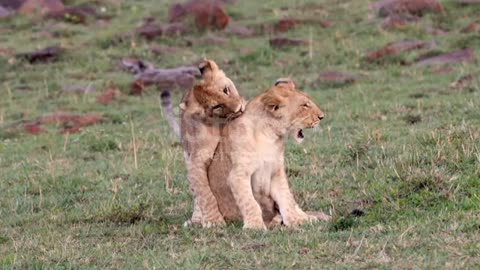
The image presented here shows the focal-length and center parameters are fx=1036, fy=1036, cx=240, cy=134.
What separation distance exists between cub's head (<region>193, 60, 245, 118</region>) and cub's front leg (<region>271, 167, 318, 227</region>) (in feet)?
1.91

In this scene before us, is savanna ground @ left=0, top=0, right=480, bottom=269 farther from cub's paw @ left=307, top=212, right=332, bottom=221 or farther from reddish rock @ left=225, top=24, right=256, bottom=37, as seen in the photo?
reddish rock @ left=225, top=24, right=256, bottom=37

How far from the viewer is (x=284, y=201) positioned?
786 centimetres

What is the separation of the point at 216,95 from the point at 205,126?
0.28 metres

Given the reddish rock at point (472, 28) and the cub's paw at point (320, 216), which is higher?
the cub's paw at point (320, 216)

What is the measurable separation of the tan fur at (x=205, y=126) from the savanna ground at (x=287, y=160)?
258 mm

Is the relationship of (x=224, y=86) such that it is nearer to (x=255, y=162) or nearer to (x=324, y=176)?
(x=255, y=162)

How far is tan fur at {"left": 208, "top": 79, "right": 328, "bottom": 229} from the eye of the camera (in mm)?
7656

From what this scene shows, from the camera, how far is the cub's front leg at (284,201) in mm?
7809

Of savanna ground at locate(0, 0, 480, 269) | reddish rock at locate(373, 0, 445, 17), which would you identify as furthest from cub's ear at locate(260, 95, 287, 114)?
reddish rock at locate(373, 0, 445, 17)

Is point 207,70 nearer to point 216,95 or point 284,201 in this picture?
point 216,95

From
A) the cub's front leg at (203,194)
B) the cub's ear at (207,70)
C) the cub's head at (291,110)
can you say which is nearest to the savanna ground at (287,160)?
the cub's front leg at (203,194)

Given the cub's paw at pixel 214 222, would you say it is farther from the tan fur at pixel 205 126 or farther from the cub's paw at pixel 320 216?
the cub's paw at pixel 320 216

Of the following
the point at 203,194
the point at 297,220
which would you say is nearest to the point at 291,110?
the point at 297,220

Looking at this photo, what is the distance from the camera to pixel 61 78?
18891 millimetres
